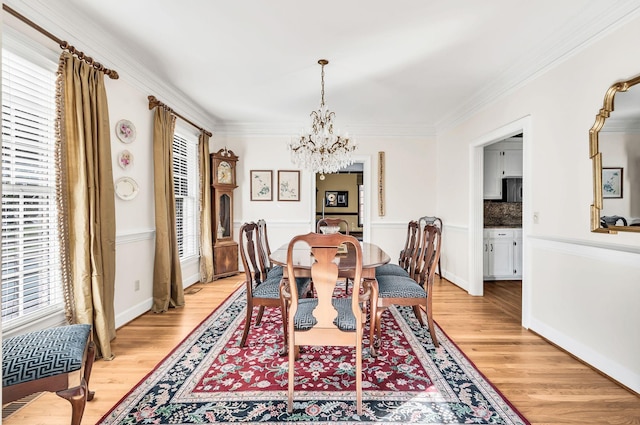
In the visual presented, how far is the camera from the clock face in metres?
5.50

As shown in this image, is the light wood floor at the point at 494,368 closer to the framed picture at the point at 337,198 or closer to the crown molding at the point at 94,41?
the crown molding at the point at 94,41

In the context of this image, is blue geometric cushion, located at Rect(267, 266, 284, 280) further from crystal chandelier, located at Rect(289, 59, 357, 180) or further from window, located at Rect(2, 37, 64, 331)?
window, located at Rect(2, 37, 64, 331)

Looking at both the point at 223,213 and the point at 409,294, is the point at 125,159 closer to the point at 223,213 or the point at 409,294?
the point at 223,213

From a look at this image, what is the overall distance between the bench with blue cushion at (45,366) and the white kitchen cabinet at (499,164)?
5.40 meters

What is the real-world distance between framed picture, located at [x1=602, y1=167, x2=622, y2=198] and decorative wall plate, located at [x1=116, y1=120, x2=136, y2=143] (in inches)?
162

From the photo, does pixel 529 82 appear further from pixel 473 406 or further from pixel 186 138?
pixel 186 138

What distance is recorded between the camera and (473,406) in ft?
6.76

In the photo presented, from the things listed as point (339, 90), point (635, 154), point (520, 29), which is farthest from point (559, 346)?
point (339, 90)

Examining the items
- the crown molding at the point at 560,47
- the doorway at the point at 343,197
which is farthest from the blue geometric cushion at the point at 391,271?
the doorway at the point at 343,197

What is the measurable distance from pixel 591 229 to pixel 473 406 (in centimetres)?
163

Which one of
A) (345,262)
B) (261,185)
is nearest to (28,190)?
(345,262)

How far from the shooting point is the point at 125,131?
3.34 meters

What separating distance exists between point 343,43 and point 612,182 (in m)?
2.38

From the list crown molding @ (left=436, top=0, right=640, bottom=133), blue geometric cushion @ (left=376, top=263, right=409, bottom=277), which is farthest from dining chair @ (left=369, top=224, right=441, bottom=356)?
crown molding @ (left=436, top=0, right=640, bottom=133)
